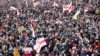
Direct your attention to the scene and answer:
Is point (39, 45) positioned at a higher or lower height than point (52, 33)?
higher

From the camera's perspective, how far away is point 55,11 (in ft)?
115

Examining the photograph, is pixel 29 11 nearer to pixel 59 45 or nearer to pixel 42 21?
pixel 42 21

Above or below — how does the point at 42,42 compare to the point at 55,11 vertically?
above

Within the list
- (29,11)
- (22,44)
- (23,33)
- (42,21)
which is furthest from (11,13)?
(22,44)

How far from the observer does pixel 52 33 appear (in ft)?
81.9

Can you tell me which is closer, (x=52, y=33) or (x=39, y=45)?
(x=39, y=45)

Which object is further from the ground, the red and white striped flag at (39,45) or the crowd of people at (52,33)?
the red and white striped flag at (39,45)

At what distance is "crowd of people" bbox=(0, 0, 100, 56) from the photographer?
20516 mm

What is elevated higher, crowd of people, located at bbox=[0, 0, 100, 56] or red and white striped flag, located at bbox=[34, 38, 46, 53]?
red and white striped flag, located at bbox=[34, 38, 46, 53]

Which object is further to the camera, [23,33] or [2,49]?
[23,33]

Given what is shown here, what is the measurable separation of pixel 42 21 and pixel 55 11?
17.6 feet

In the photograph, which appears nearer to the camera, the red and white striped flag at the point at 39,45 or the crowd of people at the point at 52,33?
the red and white striped flag at the point at 39,45

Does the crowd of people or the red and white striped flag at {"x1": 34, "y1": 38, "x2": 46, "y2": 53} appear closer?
the red and white striped flag at {"x1": 34, "y1": 38, "x2": 46, "y2": 53}

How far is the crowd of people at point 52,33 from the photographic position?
20516 mm
